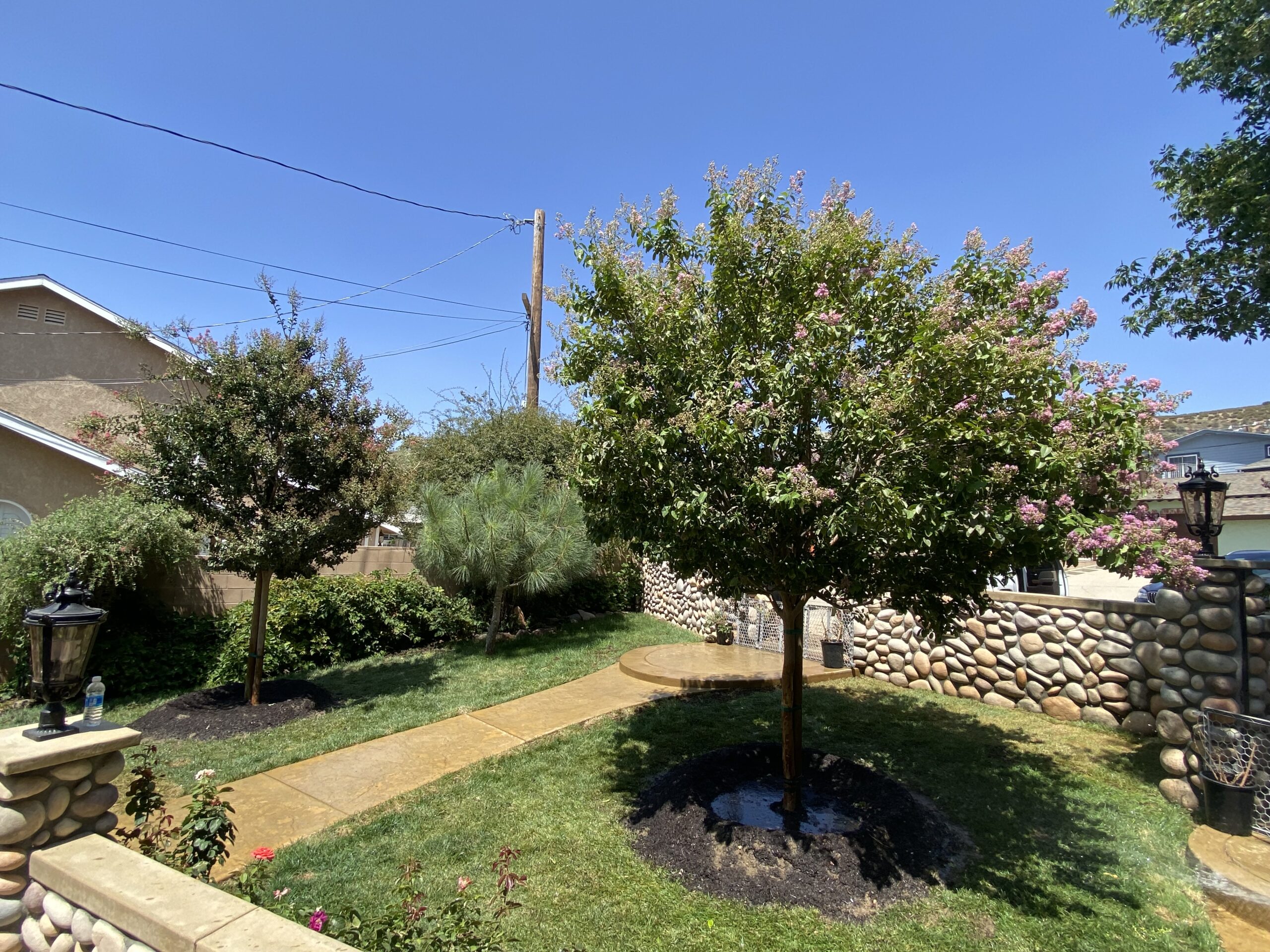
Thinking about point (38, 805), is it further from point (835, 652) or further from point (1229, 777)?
point (835, 652)

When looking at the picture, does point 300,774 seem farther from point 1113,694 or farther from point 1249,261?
point 1249,261

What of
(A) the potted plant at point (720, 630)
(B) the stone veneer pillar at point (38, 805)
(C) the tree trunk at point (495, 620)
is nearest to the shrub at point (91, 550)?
(C) the tree trunk at point (495, 620)

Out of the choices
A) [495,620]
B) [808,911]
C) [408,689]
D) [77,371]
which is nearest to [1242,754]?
[808,911]

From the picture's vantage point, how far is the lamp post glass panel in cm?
523

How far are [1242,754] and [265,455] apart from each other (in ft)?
26.2

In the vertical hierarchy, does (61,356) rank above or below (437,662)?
above

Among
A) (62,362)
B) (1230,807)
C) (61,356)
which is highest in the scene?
(61,356)

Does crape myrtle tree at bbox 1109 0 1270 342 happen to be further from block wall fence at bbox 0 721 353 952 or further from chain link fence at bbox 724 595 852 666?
block wall fence at bbox 0 721 353 952

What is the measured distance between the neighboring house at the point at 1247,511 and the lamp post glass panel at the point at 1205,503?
1316 centimetres

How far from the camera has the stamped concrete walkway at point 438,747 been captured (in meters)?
4.32

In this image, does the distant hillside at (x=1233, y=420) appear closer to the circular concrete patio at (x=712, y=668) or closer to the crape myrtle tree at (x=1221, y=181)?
the crape myrtle tree at (x=1221, y=181)

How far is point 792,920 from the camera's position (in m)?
3.24

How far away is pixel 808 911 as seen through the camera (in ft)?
10.9

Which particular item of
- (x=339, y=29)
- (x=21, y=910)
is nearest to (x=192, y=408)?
(x=21, y=910)
